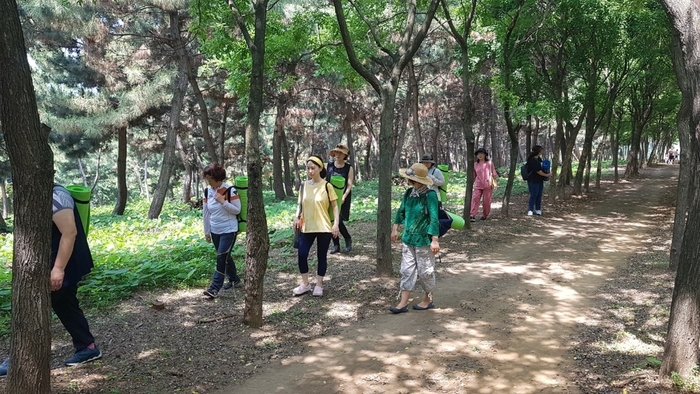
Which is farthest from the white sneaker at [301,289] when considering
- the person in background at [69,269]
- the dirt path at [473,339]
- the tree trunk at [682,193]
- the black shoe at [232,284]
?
the tree trunk at [682,193]

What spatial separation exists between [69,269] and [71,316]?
1.61 feet

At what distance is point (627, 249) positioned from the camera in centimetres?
923

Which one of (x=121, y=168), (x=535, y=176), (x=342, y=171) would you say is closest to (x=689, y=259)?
(x=342, y=171)

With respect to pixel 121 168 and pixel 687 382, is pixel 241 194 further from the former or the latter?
pixel 121 168

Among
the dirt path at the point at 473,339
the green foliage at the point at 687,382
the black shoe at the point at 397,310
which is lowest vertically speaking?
the dirt path at the point at 473,339

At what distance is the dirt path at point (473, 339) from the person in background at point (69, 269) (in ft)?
4.74

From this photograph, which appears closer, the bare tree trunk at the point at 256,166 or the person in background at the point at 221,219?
the bare tree trunk at the point at 256,166

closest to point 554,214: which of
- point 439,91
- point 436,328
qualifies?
point 436,328

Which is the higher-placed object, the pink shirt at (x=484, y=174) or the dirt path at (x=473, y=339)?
the pink shirt at (x=484, y=174)

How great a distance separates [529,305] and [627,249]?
4456 millimetres

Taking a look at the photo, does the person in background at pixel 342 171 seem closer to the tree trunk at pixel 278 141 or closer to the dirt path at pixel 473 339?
the dirt path at pixel 473 339

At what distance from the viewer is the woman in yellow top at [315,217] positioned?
616cm

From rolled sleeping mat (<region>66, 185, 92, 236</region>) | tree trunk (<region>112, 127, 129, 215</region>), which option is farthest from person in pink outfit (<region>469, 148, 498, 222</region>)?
tree trunk (<region>112, 127, 129, 215</region>)

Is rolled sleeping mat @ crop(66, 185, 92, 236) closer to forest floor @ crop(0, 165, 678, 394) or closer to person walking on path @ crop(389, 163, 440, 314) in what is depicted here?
forest floor @ crop(0, 165, 678, 394)
